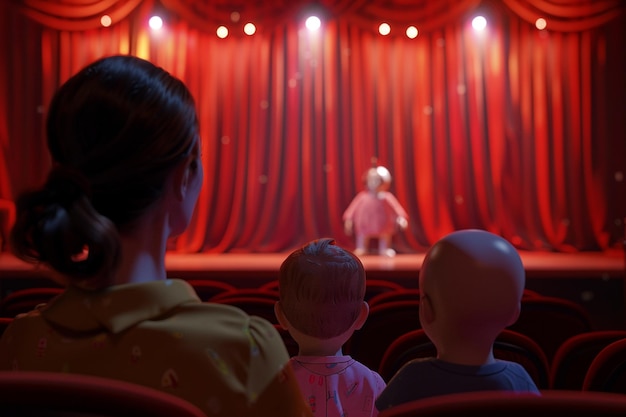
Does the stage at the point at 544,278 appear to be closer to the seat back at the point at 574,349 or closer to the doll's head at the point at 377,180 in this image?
the doll's head at the point at 377,180

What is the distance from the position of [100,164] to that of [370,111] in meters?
6.89

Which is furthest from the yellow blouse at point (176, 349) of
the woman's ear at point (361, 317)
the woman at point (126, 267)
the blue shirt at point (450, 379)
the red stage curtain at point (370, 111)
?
the red stage curtain at point (370, 111)

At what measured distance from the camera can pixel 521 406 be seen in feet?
2.34

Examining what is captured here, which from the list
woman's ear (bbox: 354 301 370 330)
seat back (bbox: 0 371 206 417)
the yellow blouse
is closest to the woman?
the yellow blouse

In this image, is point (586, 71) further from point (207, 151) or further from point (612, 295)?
point (207, 151)

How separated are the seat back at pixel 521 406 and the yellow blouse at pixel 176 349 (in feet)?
0.68

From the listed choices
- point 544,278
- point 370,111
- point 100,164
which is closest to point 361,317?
point 100,164

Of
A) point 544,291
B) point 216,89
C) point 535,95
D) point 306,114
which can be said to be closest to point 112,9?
point 216,89

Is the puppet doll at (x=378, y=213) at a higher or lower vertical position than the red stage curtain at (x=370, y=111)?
lower

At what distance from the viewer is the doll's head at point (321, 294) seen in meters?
1.43

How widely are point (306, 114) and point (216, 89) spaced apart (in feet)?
3.19

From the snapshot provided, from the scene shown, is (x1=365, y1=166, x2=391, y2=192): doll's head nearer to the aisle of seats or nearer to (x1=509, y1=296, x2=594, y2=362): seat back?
the aisle of seats

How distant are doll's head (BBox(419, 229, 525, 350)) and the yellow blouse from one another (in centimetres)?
37

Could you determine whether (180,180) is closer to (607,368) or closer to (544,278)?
(607,368)
